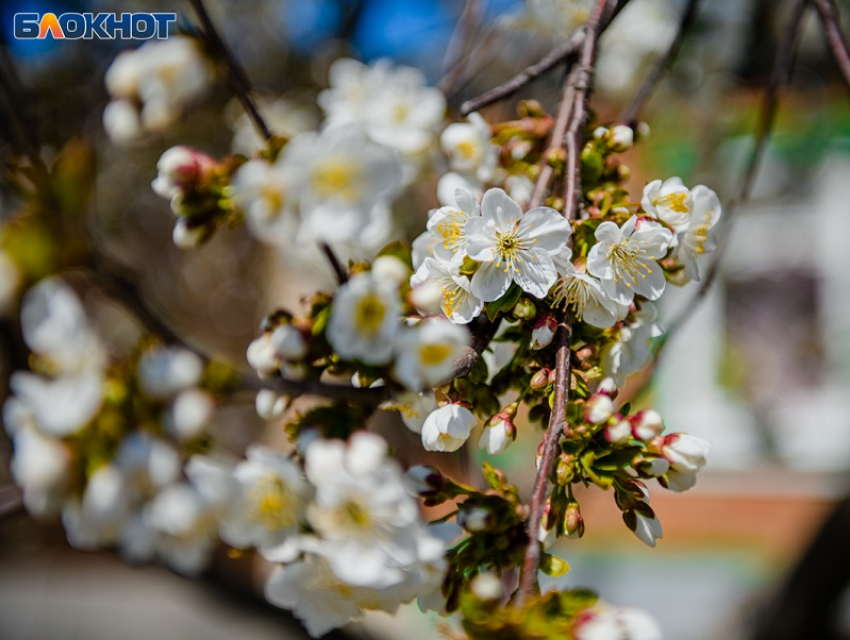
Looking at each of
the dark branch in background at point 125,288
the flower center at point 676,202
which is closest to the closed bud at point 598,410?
the flower center at point 676,202

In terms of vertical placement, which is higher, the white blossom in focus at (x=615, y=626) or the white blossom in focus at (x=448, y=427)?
the white blossom in focus at (x=448, y=427)

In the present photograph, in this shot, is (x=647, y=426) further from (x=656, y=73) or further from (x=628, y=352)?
(x=656, y=73)

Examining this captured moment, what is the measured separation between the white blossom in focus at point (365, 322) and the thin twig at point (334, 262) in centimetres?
6

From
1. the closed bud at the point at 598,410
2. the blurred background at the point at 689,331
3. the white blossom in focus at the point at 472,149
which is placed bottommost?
the blurred background at the point at 689,331

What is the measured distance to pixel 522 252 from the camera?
2.35 ft

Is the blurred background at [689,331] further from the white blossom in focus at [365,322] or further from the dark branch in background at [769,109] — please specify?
the white blossom in focus at [365,322]

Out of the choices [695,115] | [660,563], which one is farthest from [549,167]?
[660,563]

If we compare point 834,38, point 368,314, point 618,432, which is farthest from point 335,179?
point 834,38

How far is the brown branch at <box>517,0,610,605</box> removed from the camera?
24.4 inches

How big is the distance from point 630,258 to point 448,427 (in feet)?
0.80

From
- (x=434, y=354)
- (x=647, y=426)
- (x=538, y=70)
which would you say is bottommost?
(x=647, y=426)

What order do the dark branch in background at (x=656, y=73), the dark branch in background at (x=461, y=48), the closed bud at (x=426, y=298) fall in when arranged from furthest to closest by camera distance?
1. the dark branch in background at (x=461, y=48)
2. the dark branch in background at (x=656, y=73)
3. the closed bud at (x=426, y=298)

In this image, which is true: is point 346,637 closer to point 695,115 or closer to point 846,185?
point 695,115

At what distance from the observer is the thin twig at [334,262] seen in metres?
0.69
